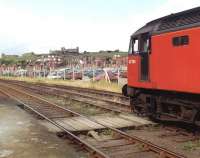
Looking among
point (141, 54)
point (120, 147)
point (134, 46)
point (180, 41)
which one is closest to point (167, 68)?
point (180, 41)

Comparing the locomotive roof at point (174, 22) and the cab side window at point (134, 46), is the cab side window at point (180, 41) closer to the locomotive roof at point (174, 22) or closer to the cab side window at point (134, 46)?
the locomotive roof at point (174, 22)

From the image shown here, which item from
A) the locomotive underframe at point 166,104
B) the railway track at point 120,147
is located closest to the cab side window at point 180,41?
the locomotive underframe at point 166,104

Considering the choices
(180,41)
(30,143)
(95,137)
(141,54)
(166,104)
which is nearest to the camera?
(30,143)

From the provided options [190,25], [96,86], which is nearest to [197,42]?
[190,25]

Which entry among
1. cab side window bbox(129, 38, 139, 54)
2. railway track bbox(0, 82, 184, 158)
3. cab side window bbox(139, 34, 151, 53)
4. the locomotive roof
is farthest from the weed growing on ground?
cab side window bbox(129, 38, 139, 54)

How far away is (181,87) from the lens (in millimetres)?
12359

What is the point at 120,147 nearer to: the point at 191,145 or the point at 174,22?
the point at 191,145

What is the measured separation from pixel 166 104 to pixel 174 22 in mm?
2509

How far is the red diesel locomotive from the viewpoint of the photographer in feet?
39.2

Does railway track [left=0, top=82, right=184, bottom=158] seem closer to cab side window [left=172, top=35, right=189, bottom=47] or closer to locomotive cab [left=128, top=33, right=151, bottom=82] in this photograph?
locomotive cab [left=128, top=33, right=151, bottom=82]

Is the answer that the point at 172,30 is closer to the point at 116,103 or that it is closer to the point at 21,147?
the point at 21,147

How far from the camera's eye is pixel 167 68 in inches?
515

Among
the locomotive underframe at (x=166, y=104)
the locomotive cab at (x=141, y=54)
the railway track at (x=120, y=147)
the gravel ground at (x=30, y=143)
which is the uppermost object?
the locomotive cab at (x=141, y=54)

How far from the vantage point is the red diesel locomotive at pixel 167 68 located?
1194 cm
